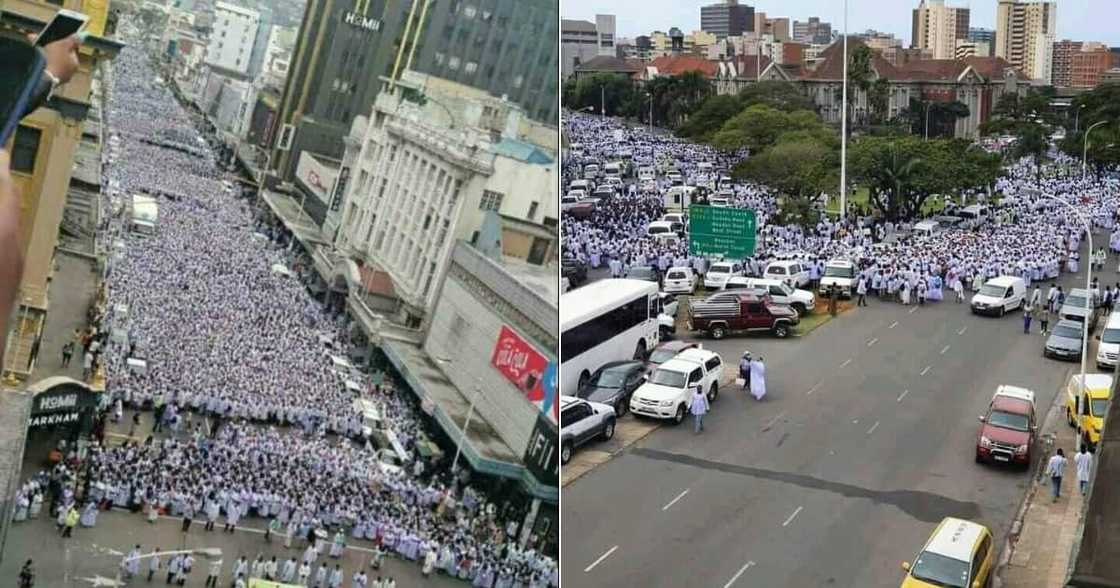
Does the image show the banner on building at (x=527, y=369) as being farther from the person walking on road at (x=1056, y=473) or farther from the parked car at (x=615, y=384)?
the person walking on road at (x=1056, y=473)

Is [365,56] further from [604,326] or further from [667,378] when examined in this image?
[604,326]

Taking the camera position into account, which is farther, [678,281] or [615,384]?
[678,281]

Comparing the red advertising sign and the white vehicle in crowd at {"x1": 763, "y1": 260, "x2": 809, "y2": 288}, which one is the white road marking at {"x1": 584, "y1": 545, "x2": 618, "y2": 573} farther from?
the white vehicle in crowd at {"x1": 763, "y1": 260, "x2": 809, "y2": 288}

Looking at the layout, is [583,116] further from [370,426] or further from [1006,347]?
[370,426]

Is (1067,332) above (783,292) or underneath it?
above

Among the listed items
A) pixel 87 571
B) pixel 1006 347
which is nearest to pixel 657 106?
pixel 1006 347

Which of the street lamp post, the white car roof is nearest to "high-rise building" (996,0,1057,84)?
the street lamp post

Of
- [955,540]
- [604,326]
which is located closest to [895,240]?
[604,326]
